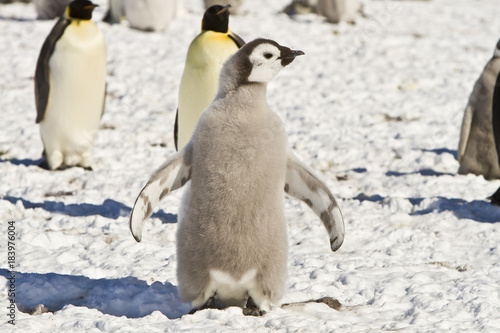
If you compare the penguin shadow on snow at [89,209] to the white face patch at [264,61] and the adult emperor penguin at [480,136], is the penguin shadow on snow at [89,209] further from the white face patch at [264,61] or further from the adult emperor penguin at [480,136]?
the adult emperor penguin at [480,136]

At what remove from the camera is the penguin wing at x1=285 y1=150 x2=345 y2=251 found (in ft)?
10.4

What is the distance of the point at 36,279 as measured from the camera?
3.56 meters

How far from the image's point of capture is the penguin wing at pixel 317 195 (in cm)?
316

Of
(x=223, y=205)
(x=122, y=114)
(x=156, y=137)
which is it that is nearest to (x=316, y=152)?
(x=156, y=137)

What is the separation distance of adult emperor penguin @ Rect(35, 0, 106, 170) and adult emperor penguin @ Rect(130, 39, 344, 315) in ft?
10.4

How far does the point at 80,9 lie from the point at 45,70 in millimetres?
606

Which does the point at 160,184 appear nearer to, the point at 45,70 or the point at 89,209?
the point at 89,209

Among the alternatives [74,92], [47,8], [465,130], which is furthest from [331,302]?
[47,8]

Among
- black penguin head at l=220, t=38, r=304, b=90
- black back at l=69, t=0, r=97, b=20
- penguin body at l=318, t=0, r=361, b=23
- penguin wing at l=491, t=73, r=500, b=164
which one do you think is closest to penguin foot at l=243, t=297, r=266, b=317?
black penguin head at l=220, t=38, r=304, b=90

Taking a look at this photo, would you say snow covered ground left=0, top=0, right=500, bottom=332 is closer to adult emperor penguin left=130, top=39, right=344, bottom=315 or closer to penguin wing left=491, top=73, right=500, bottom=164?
adult emperor penguin left=130, top=39, right=344, bottom=315

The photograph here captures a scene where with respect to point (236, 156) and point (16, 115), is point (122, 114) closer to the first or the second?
point (16, 115)

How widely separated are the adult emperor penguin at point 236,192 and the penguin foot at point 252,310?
0.01 metres

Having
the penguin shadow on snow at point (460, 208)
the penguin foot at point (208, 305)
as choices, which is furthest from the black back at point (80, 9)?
the penguin foot at point (208, 305)

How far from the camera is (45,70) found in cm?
597
